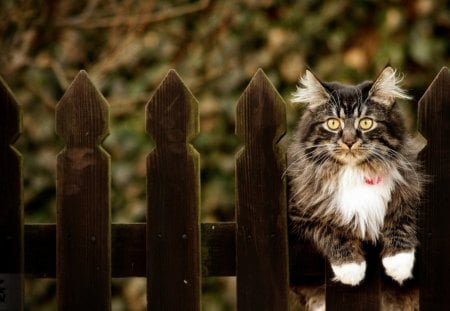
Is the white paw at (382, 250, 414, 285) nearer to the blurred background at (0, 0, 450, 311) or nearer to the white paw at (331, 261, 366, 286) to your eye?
the white paw at (331, 261, 366, 286)

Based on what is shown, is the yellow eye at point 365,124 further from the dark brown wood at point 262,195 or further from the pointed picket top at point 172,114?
the pointed picket top at point 172,114

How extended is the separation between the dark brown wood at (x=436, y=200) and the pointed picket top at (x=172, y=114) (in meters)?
0.79

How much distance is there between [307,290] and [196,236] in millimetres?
510

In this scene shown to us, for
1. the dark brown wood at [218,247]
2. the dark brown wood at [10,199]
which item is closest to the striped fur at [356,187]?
the dark brown wood at [218,247]

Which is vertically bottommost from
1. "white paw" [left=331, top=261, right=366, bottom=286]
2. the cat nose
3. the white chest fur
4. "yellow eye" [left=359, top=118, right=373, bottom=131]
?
"white paw" [left=331, top=261, right=366, bottom=286]

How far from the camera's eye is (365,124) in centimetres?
277

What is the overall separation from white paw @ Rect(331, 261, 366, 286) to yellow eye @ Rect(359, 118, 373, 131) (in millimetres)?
474

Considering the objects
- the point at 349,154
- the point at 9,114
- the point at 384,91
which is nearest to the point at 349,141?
the point at 349,154

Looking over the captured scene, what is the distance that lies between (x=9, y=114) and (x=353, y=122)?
119cm

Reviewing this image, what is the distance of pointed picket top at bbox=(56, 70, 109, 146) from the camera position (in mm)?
2670

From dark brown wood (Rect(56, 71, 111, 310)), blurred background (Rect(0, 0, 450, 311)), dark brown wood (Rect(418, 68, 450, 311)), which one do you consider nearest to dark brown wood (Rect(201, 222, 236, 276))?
dark brown wood (Rect(56, 71, 111, 310))

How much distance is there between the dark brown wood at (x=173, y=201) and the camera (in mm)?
2666

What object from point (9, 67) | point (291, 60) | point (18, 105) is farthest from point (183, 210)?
point (291, 60)

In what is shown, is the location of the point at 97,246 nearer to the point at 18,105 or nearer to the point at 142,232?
the point at 142,232
